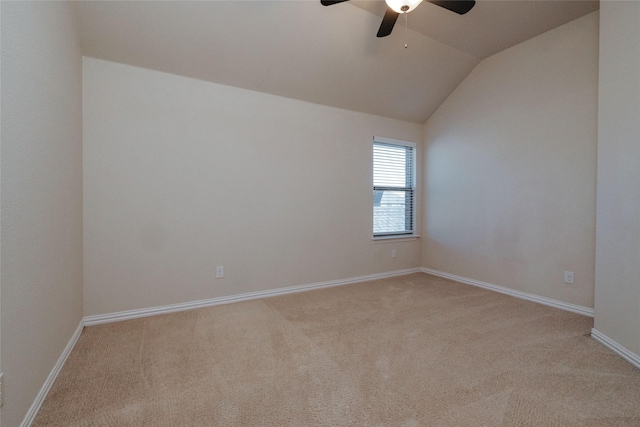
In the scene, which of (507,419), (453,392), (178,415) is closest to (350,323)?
(453,392)

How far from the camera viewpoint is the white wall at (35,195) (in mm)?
1142

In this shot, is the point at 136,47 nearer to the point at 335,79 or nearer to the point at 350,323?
the point at 335,79

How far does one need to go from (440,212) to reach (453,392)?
114 inches

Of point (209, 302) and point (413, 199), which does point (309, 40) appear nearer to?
point (413, 199)

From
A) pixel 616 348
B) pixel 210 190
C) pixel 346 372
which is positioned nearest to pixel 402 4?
pixel 210 190

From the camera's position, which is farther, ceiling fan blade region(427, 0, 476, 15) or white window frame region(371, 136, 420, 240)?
white window frame region(371, 136, 420, 240)

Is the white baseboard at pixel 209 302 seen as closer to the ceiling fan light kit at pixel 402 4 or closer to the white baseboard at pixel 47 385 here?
the white baseboard at pixel 47 385

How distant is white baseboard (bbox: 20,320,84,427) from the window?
3312 millimetres

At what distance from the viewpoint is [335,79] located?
3.13m

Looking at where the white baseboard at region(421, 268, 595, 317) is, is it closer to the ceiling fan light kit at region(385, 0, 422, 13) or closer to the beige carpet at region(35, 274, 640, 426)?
the beige carpet at region(35, 274, 640, 426)

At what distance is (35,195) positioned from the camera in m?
1.39

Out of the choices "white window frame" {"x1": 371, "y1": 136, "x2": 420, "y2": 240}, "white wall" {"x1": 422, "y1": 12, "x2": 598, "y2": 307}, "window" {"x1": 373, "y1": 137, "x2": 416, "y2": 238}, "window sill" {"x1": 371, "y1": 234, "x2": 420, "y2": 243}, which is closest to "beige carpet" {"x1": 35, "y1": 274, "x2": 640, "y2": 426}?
"white wall" {"x1": 422, "y1": 12, "x2": 598, "y2": 307}

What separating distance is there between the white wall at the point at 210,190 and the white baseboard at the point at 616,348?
7.42 ft

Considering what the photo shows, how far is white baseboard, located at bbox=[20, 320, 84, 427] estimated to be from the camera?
1275mm
